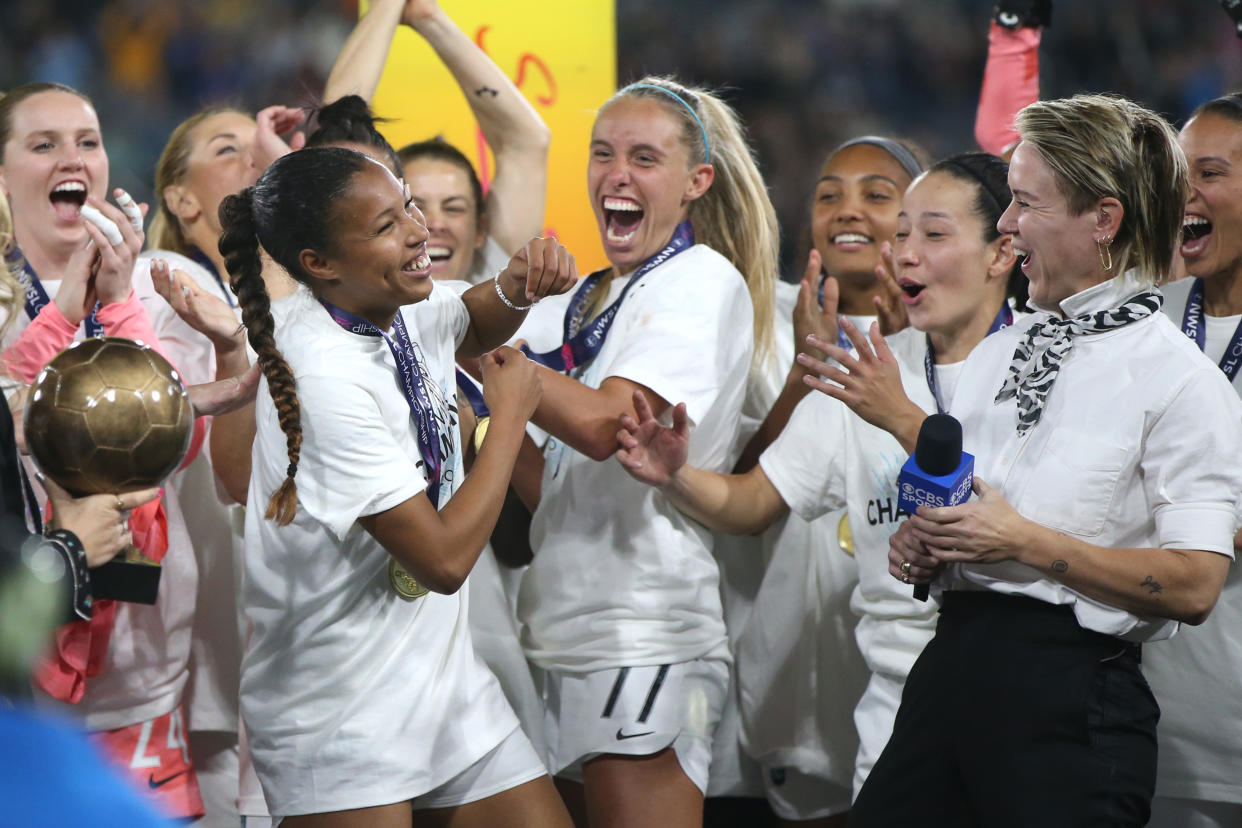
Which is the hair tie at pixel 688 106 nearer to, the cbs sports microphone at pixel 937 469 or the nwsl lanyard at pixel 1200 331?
the nwsl lanyard at pixel 1200 331


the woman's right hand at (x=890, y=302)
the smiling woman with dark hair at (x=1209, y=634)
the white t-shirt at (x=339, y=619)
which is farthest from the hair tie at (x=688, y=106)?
the white t-shirt at (x=339, y=619)

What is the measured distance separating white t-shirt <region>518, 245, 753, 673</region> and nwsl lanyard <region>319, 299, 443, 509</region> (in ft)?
2.00

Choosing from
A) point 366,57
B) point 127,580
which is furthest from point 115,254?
point 366,57

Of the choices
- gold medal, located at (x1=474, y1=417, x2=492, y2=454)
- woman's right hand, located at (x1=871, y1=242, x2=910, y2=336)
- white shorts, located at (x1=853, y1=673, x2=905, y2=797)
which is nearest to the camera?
white shorts, located at (x1=853, y1=673, x2=905, y2=797)

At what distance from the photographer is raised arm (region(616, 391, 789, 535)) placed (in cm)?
289

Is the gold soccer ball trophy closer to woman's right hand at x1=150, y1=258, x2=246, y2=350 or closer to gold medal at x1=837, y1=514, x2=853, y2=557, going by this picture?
woman's right hand at x1=150, y1=258, x2=246, y2=350

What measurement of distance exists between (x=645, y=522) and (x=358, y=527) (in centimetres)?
89

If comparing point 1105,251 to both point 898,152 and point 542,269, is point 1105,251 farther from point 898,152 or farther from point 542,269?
point 898,152

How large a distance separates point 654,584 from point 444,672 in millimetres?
701

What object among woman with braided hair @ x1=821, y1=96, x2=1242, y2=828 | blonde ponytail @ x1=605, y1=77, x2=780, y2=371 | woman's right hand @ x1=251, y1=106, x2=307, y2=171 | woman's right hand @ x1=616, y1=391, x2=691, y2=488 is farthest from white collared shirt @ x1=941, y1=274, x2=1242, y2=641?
woman's right hand @ x1=251, y1=106, x2=307, y2=171

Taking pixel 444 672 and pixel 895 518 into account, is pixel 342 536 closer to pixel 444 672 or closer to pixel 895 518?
pixel 444 672

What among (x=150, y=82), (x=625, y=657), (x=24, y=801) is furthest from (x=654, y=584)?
(x=150, y=82)

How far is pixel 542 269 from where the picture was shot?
2660 millimetres

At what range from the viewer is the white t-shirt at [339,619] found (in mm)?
2301
